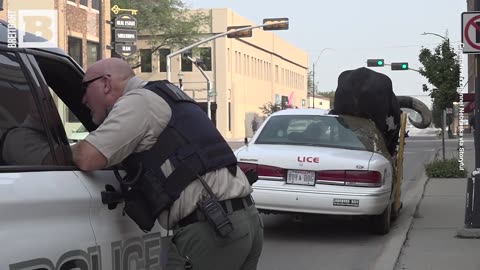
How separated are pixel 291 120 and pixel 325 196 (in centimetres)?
168

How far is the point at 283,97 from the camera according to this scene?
78.1 m

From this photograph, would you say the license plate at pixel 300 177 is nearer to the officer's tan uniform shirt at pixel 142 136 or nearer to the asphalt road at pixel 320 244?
the asphalt road at pixel 320 244

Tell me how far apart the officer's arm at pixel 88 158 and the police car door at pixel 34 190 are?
6 centimetres

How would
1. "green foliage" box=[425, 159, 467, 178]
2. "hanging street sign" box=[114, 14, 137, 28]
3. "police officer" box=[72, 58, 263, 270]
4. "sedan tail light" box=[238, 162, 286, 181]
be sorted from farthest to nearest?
"hanging street sign" box=[114, 14, 137, 28] → "green foliage" box=[425, 159, 467, 178] → "sedan tail light" box=[238, 162, 286, 181] → "police officer" box=[72, 58, 263, 270]

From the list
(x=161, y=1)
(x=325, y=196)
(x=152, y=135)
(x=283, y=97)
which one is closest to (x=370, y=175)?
(x=325, y=196)

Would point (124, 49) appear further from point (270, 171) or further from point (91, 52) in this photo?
point (91, 52)

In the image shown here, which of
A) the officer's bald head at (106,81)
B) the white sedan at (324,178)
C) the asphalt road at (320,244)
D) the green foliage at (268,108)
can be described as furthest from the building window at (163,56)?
the officer's bald head at (106,81)

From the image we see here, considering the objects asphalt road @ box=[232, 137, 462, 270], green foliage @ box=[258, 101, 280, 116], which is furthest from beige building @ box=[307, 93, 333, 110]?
asphalt road @ box=[232, 137, 462, 270]

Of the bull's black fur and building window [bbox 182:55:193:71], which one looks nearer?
the bull's black fur

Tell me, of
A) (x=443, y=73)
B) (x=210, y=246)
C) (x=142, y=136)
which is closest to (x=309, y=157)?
(x=210, y=246)

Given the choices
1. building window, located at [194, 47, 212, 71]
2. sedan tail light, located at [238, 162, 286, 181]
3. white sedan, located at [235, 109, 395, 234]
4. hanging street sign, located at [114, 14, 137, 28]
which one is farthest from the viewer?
building window, located at [194, 47, 212, 71]

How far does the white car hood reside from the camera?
25.1 ft

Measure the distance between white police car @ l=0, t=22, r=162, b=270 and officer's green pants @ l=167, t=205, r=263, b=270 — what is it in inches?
10.8

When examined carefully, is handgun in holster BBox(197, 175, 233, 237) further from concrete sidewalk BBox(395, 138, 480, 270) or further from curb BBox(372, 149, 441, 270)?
concrete sidewalk BBox(395, 138, 480, 270)
